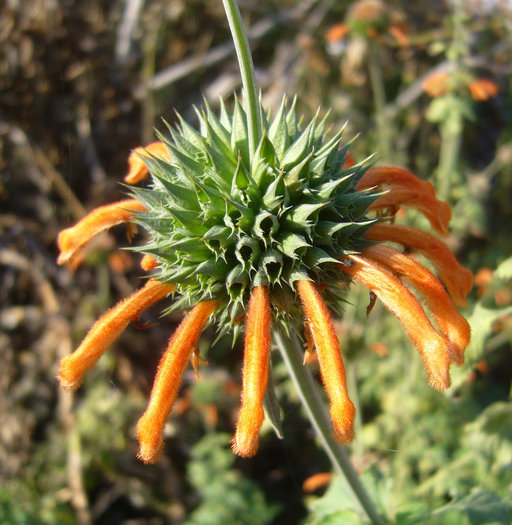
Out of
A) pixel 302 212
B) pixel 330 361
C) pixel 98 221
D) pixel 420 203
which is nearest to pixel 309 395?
pixel 330 361

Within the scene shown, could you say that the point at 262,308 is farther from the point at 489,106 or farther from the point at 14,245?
the point at 489,106

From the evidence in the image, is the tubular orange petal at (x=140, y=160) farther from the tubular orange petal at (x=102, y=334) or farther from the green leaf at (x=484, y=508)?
the green leaf at (x=484, y=508)

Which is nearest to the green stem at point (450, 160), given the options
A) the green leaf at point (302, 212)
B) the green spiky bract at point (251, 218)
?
the green spiky bract at point (251, 218)

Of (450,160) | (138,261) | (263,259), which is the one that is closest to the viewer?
(263,259)

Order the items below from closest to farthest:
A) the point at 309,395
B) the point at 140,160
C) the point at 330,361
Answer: the point at 330,361
the point at 309,395
the point at 140,160

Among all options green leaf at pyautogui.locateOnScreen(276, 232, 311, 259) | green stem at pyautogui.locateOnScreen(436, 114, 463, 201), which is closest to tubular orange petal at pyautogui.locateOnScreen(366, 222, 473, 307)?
green leaf at pyautogui.locateOnScreen(276, 232, 311, 259)

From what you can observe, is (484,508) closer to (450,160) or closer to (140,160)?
(140,160)
